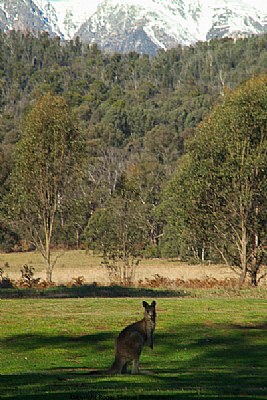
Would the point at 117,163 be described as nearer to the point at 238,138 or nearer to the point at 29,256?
the point at 29,256

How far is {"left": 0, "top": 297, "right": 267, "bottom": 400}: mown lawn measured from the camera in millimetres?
12656

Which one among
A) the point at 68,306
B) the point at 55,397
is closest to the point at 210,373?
the point at 55,397

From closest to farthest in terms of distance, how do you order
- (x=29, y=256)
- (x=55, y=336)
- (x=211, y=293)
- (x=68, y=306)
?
(x=55, y=336) → (x=68, y=306) → (x=211, y=293) → (x=29, y=256)

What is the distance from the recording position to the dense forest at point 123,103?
82.8 metres

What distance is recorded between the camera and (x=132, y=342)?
528 inches

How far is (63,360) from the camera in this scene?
731 inches

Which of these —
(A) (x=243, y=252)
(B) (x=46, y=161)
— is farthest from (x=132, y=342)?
(B) (x=46, y=161)

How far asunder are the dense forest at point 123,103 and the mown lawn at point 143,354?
19399 millimetres

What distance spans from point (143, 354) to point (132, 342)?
5.95 metres

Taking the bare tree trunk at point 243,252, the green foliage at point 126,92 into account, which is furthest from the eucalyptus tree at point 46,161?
the green foliage at point 126,92

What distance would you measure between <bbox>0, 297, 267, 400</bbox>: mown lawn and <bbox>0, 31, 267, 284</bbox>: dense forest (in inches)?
764

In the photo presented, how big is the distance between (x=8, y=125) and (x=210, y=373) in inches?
4545

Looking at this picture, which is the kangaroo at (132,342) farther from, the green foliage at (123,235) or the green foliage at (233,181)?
the green foliage at (123,235)

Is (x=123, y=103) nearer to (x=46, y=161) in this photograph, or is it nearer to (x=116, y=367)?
(x=46, y=161)
